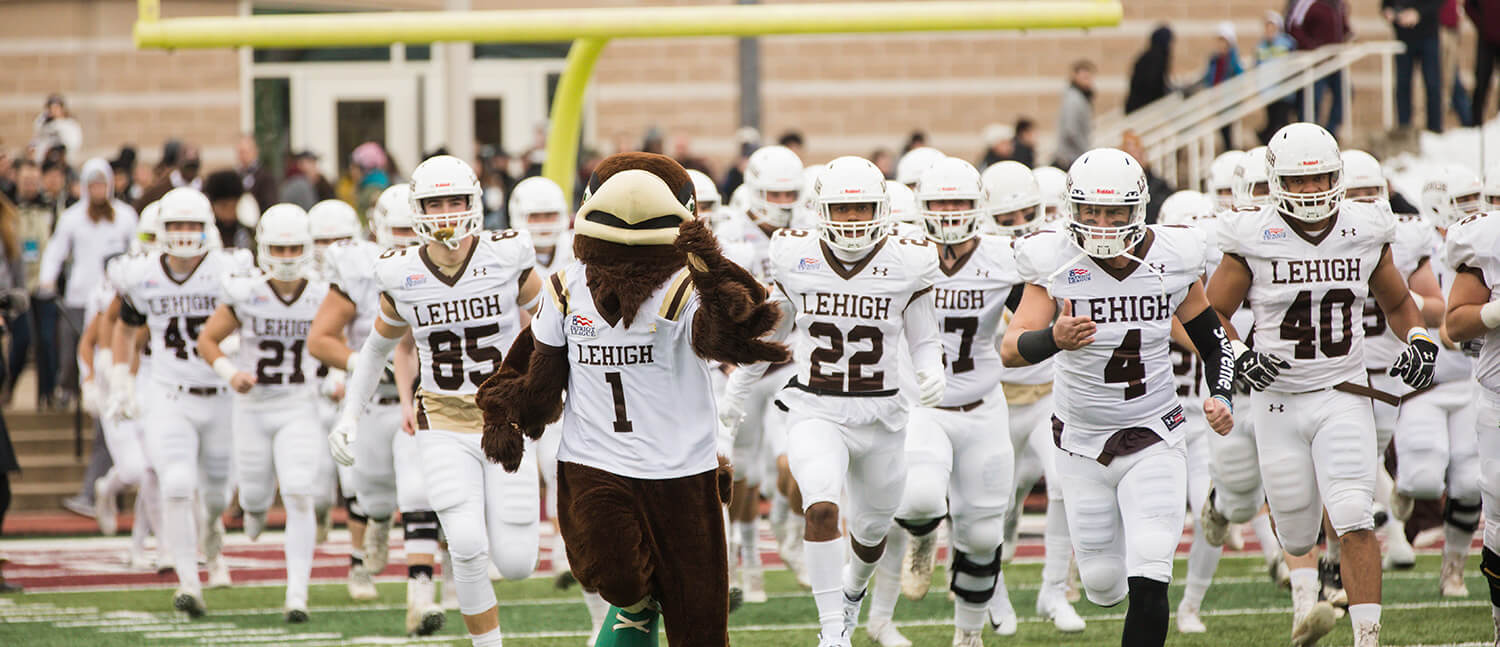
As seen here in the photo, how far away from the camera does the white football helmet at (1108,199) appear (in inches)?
246

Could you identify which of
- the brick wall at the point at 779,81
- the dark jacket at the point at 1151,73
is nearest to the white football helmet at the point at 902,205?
the dark jacket at the point at 1151,73

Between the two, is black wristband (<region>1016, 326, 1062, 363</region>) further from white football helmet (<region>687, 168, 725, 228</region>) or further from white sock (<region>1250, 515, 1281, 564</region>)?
white football helmet (<region>687, 168, 725, 228</region>)

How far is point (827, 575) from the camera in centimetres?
682

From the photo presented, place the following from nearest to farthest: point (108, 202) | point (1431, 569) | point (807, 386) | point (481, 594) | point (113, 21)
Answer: point (481, 594), point (807, 386), point (1431, 569), point (108, 202), point (113, 21)

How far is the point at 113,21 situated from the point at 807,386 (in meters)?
13.3

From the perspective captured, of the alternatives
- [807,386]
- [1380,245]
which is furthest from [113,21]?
[1380,245]

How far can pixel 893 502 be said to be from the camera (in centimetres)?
707

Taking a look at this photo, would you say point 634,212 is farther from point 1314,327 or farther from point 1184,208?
point 1184,208

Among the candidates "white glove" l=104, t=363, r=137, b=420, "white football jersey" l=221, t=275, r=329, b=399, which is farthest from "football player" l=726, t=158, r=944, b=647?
"white glove" l=104, t=363, r=137, b=420

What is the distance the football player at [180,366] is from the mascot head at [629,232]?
437 centimetres

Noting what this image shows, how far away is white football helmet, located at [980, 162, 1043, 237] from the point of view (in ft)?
28.5

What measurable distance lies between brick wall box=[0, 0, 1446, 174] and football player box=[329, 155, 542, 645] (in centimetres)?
1157

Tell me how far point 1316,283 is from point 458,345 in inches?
125

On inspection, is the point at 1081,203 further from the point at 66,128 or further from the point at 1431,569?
the point at 66,128
